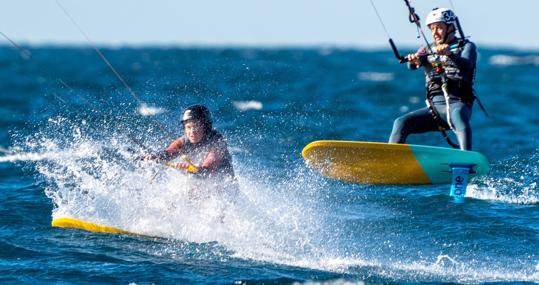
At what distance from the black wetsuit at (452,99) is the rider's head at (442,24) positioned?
22 centimetres

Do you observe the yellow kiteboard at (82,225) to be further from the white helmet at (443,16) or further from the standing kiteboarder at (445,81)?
the white helmet at (443,16)

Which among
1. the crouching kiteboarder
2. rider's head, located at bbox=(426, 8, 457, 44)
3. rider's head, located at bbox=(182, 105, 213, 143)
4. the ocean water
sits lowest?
the ocean water

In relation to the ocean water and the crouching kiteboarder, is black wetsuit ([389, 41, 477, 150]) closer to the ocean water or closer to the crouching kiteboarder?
the ocean water

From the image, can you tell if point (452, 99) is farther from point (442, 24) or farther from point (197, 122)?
point (197, 122)

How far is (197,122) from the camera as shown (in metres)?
11.4

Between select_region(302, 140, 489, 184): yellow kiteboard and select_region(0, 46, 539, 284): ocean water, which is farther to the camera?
select_region(302, 140, 489, 184): yellow kiteboard

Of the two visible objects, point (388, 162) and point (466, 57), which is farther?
point (388, 162)

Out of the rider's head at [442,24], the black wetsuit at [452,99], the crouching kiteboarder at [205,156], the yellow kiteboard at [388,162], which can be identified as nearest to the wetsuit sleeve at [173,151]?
the crouching kiteboarder at [205,156]

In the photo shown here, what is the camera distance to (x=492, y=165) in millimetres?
16125

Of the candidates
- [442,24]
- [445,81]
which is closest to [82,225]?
[445,81]

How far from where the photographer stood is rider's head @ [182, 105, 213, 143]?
11.4 meters

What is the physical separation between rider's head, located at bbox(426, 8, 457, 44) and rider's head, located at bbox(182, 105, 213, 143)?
2917 mm

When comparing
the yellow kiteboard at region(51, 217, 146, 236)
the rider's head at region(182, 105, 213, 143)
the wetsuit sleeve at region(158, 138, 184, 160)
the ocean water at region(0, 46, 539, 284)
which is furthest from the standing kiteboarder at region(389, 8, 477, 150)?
the yellow kiteboard at region(51, 217, 146, 236)

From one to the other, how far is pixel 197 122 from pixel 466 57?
330cm
